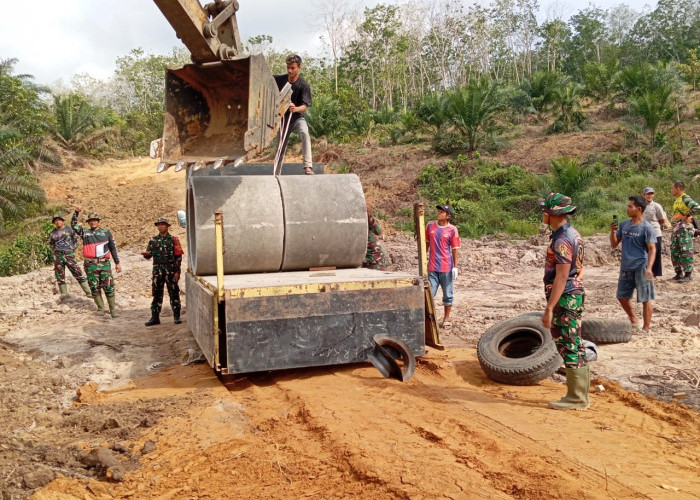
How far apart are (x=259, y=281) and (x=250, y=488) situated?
278 cm

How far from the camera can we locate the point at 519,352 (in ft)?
23.1

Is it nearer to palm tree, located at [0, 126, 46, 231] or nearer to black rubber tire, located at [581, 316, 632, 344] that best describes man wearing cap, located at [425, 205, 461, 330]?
black rubber tire, located at [581, 316, 632, 344]

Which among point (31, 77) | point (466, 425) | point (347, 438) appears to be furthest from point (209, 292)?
point (31, 77)

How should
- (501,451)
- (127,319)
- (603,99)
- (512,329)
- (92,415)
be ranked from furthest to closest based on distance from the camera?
(603,99)
(127,319)
(512,329)
(92,415)
(501,451)

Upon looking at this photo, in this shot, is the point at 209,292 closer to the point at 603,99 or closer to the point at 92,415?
the point at 92,415

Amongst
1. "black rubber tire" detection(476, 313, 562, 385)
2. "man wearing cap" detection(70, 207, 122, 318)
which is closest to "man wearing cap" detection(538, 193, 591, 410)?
"black rubber tire" detection(476, 313, 562, 385)

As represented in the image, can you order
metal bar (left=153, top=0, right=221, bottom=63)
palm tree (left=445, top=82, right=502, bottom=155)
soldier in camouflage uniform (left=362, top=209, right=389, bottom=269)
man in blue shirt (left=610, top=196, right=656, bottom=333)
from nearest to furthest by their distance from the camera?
metal bar (left=153, top=0, right=221, bottom=63), man in blue shirt (left=610, top=196, right=656, bottom=333), soldier in camouflage uniform (left=362, top=209, right=389, bottom=269), palm tree (left=445, top=82, right=502, bottom=155)

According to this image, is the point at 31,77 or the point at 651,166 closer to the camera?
the point at 651,166

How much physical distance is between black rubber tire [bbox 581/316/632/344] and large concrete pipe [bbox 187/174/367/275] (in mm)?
2810

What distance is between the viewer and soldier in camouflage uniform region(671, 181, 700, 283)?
11547 millimetres

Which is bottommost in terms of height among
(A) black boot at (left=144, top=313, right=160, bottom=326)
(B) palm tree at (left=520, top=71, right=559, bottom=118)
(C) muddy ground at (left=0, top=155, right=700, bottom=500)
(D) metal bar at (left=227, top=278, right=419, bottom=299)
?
(A) black boot at (left=144, top=313, right=160, bottom=326)

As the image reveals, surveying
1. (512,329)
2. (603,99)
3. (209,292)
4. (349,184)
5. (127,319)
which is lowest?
(127,319)

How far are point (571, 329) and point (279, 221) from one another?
11.0 ft

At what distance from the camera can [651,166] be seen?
71.2 feet
